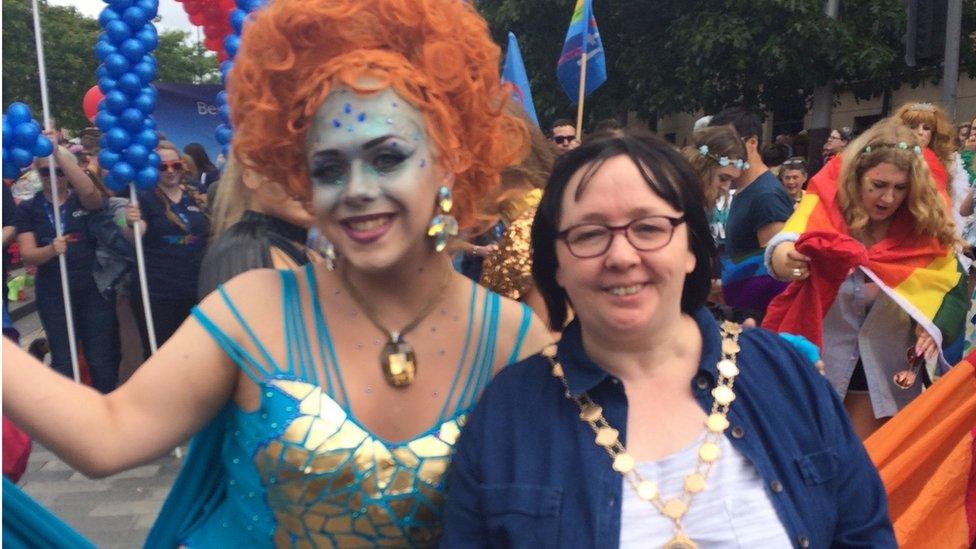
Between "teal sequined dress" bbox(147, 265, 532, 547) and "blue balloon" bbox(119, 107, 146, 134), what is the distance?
3.58m

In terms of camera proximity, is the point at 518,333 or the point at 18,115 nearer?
the point at 518,333

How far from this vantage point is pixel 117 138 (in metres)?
5.07

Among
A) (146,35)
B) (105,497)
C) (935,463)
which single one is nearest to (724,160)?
(935,463)

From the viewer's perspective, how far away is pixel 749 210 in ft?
15.7

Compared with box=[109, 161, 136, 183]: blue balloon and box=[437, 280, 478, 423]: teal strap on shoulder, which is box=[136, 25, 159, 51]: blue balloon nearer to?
box=[109, 161, 136, 183]: blue balloon

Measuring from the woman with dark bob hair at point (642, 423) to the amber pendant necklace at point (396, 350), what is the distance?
15 centimetres

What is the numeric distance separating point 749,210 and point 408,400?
3310 millimetres

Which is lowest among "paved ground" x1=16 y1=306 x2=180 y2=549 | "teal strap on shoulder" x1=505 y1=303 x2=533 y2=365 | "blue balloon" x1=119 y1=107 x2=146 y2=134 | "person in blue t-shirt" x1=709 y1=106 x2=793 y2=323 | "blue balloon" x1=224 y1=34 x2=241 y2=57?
"paved ground" x1=16 y1=306 x2=180 y2=549

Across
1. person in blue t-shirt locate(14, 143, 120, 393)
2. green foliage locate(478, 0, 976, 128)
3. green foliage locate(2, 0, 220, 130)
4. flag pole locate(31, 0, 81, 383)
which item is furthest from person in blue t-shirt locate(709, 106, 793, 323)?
green foliage locate(2, 0, 220, 130)

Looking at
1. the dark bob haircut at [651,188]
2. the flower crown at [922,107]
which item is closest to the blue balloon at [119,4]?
the dark bob haircut at [651,188]

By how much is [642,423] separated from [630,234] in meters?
0.32

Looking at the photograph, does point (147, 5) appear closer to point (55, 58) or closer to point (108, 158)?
point (108, 158)

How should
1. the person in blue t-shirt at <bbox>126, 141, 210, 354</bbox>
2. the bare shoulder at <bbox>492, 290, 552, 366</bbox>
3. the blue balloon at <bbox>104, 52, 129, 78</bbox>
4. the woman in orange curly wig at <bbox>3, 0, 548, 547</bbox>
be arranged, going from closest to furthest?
the woman in orange curly wig at <bbox>3, 0, 548, 547</bbox> → the bare shoulder at <bbox>492, 290, 552, 366</bbox> → the blue balloon at <bbox>104, 52, 129, 78</bbox> → the person in blue t-shirt at <bbox>126, 141, 210, 354</bbox>

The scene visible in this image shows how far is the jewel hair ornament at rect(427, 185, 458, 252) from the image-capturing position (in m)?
1.83
